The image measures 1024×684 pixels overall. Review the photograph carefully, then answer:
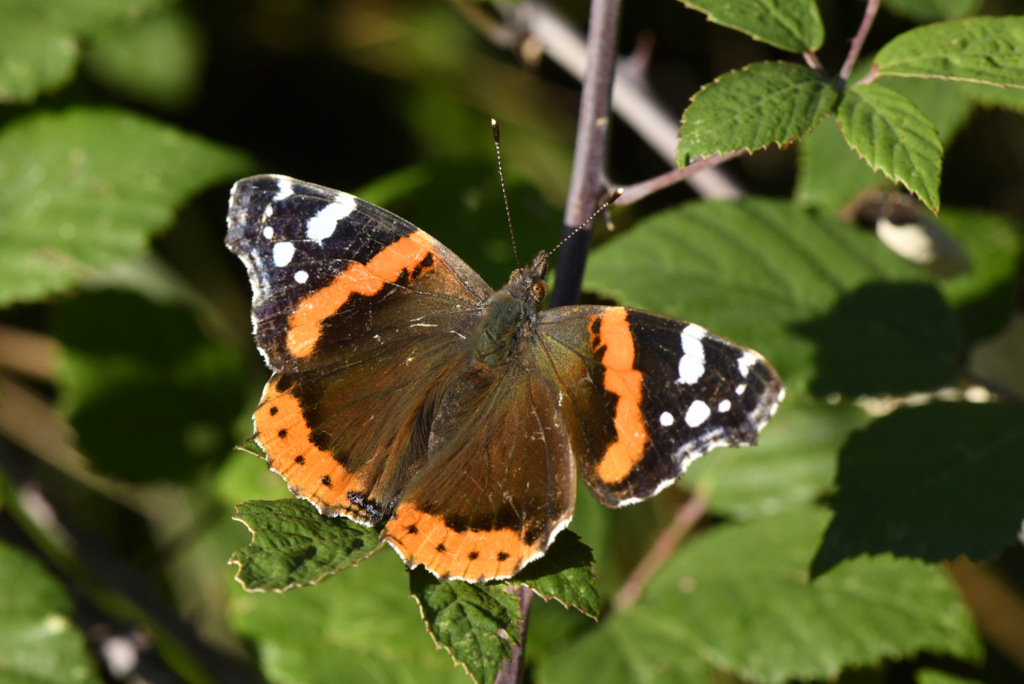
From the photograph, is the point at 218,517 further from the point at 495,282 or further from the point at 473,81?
the point at 473,81

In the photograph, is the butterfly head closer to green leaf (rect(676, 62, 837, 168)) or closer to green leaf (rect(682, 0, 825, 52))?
green leaf (rect(676, 62, 837, 168))

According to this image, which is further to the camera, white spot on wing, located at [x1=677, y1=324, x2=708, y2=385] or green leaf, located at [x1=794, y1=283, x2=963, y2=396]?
green leaf, located at [x1=794, y1=283, x2=963, y2=396]

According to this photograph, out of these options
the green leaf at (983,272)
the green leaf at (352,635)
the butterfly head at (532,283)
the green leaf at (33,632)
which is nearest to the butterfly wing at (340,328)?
the butterfly head at (532,283)

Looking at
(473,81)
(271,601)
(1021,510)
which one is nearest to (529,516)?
(1021,510)

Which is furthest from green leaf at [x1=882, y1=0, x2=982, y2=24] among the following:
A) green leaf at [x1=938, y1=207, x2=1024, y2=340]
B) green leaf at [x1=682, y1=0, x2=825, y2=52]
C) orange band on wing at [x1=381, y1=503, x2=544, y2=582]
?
orange band on wing at [x1=381, y1=503, x2=544, y2=582]

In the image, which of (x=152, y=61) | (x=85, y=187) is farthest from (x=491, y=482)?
(x=152, y=61)

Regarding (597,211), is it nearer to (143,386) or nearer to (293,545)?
(293,545)

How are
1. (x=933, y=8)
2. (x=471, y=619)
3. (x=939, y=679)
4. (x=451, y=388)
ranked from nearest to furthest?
(x=471, y=619) < (x=451, y=388) < (x=939, y=679) < (x=933, y=8)
